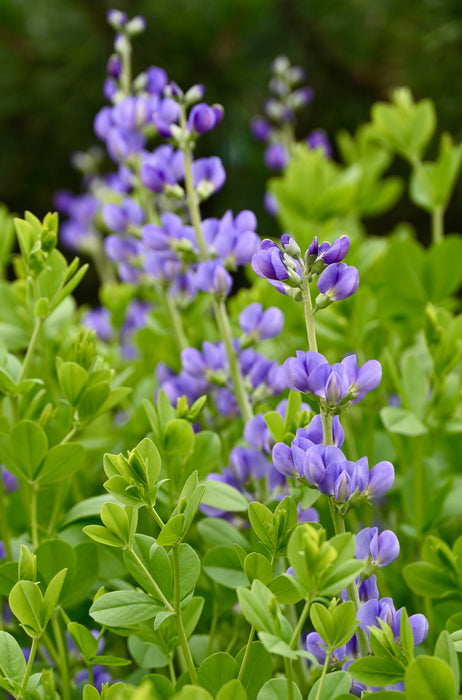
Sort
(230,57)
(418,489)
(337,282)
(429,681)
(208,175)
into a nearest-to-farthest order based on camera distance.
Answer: (429,681), (337,282), (418,489), (208,175), (230,57)

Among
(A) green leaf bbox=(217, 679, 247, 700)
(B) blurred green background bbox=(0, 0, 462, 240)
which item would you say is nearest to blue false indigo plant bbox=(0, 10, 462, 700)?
(A) green leaf bbox=(217, 679, 247, 700)

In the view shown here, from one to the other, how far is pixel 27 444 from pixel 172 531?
0.44ft

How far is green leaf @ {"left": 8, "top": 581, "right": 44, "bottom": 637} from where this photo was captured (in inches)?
14.4

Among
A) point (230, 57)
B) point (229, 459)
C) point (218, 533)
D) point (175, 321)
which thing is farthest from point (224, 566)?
point (230, 57)

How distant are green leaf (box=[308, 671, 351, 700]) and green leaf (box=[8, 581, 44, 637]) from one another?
5.3 inches

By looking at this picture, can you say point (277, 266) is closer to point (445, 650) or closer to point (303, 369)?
point (303, 369)

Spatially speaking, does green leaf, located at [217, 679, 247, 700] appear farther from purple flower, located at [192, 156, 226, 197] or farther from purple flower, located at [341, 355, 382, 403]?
purple flower, located at [192, 156, 226, 197]

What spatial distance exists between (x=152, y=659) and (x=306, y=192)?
559 mm

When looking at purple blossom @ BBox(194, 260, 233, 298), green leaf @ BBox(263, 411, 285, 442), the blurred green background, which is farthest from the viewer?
the blurred green background

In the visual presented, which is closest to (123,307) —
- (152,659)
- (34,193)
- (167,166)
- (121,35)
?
(167,166)

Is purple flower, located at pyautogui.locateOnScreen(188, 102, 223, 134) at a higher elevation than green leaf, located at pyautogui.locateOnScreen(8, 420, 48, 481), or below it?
higher

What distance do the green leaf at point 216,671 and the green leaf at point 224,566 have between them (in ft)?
0.29

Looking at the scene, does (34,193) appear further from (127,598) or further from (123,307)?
(127,598)

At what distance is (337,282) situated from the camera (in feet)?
1.34
